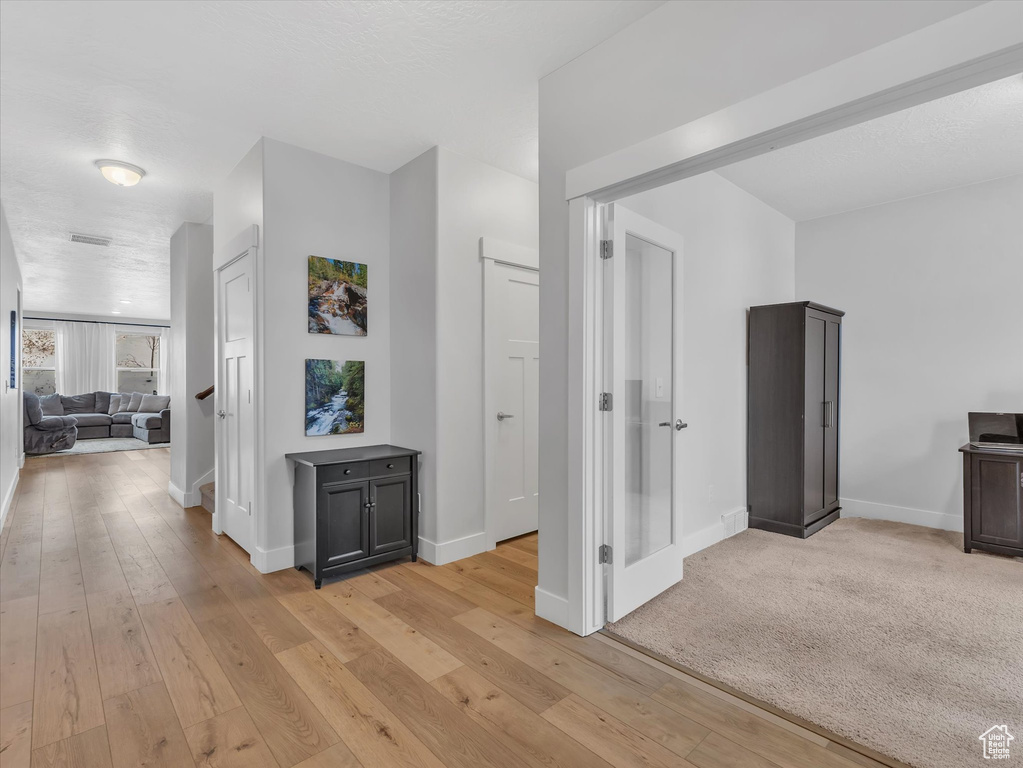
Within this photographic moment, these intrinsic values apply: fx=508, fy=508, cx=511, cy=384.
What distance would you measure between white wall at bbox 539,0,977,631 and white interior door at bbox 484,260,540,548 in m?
1.00

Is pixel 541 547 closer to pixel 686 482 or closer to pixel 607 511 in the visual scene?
pixel 607 511

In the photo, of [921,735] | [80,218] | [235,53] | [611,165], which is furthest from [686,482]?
[80,218]

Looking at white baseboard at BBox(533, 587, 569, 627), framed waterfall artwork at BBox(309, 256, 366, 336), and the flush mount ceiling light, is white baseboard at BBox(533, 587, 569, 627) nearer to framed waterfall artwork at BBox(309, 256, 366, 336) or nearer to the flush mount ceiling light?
framed waterfall artwork at BBox(309, 256, 366, 336)

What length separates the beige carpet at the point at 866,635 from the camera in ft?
5.73

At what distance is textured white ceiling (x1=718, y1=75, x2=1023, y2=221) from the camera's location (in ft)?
9.41

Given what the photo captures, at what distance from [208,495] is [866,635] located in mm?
4776

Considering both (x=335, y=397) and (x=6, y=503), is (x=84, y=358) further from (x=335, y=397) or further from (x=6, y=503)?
(x=335, y=397)

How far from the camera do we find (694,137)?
1.91 meters

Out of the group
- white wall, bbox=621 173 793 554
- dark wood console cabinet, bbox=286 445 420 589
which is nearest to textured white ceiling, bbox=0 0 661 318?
white wall, bbox=621 173 793 554

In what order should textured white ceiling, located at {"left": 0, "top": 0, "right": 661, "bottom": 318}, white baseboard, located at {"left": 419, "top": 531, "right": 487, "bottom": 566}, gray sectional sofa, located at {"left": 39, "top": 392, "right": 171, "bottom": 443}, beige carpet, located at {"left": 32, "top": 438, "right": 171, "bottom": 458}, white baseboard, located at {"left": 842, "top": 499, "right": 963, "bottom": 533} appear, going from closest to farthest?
1. textured white ceiling, located at {"left": 0, "top": 0, "right": 661, "bottom": 318}
2. white baseboard, located at {"left": 419, "top": 531, "right": 487, "bottom": 566}
3. white baseboard, located at {"left": 842, "top": 499, "right": 963, "bottom": 533}
4. beige carpet, located at {"left": 32, "top": 438, "right": 171, "bottom": 458}
5. gray sectional sofa, located at {"left": 39, "top": 392, "right": 171, "bottom": 443}

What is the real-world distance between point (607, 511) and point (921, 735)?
50.0 inches

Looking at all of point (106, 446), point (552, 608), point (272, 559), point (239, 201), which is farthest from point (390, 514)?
point (106, 446)

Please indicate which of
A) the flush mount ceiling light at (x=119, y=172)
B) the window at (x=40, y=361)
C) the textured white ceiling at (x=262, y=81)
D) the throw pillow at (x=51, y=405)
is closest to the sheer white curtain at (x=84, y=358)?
the window at (x=40, y=361)

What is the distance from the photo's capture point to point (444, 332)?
3.30 metres
